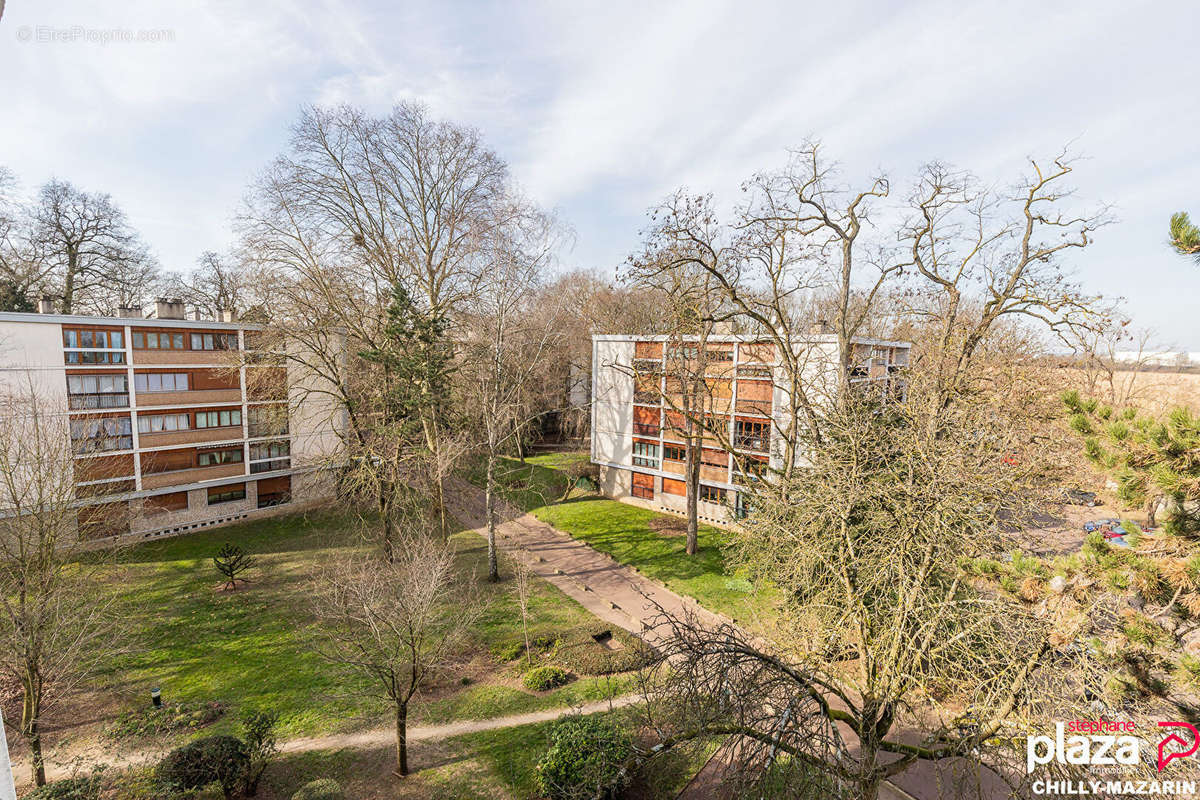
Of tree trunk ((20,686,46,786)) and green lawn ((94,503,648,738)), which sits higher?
tree trunk ((20,686,46,786))

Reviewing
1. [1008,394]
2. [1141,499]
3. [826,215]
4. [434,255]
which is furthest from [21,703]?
[1008,394]

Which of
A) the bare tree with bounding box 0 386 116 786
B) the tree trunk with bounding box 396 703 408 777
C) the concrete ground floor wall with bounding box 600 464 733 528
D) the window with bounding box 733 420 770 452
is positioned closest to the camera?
the bare tree with bounding box 0 386 116 786

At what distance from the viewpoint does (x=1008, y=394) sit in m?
15.6

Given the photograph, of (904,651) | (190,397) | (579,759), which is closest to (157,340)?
(190,397)

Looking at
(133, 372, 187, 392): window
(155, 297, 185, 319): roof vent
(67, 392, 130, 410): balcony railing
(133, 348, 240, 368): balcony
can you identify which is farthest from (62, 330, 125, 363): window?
(155, 297, 185, 319): roof vent

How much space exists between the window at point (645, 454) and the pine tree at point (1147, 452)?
21.7 metres

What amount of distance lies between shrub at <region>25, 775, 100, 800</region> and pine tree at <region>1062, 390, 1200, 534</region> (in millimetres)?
15106

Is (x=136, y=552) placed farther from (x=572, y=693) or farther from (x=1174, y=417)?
(x=1174, y=417)

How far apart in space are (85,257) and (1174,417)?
38.7 m

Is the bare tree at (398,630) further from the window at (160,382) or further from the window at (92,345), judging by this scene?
the window at (92,345)

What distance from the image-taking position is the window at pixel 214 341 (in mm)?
23188

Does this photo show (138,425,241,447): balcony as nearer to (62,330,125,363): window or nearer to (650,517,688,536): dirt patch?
(62,330,125,363): window

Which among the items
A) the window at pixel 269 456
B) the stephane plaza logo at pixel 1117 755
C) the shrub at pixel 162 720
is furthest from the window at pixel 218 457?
the stephane plaza logo at pixel 1117 755

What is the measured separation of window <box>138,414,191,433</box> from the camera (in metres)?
21.8
